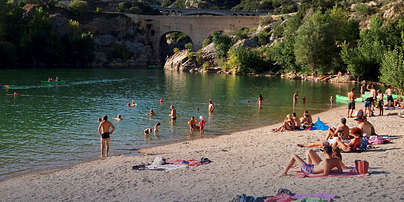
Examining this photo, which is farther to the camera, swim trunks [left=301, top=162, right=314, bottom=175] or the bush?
the bush

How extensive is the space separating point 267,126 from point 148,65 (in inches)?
Result: 3561

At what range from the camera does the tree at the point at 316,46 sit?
63.3 meters

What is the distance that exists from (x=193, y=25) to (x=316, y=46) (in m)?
52.9

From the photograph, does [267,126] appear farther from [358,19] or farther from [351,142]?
[358,19]

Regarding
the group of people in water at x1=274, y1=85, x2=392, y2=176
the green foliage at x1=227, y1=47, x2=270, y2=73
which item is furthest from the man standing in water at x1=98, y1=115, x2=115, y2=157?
the green foliage at x1=227, y1=47, x2=270, y2=73

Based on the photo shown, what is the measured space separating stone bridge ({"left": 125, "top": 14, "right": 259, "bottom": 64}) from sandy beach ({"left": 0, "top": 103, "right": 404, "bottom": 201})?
9202cm

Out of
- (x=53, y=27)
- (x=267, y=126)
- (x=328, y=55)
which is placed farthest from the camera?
(x=53, y=27)

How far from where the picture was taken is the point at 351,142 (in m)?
14.1

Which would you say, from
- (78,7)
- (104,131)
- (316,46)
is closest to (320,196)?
(104,131)

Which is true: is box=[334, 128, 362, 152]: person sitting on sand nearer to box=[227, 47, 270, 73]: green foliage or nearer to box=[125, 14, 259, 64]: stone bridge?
box=[227, 47, 270, 73]: green foliage

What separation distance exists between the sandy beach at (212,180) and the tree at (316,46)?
4848cm

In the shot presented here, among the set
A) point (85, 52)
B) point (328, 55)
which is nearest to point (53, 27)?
point (85, 52)

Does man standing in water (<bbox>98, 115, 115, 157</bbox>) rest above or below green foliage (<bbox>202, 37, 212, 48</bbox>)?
below

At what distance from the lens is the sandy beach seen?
10211 millimetres
